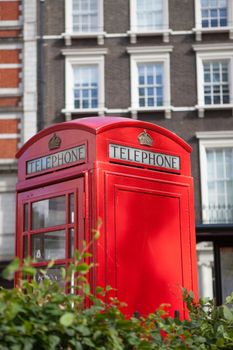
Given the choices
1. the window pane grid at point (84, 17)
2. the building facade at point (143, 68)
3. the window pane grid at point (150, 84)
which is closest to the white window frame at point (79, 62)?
the building facade at point (143, 68)

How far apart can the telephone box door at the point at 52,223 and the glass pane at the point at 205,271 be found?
1450 cm

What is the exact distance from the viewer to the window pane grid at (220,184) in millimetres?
20922

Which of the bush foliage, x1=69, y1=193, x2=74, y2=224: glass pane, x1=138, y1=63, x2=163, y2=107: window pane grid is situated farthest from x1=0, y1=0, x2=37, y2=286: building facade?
the bush foliage

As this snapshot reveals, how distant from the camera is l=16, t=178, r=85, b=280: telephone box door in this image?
580 cm

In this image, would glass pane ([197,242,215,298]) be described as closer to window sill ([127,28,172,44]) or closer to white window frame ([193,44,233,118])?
white window frame ([193,44,233,118])

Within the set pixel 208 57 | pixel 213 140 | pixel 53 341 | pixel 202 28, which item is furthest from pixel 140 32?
pixel 53 341

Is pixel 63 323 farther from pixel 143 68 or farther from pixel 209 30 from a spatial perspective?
pixel 209 30

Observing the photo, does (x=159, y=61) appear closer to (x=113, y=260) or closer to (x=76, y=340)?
(x=113, y=260)

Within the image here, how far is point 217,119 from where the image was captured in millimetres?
21750

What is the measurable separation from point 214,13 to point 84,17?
174 inches

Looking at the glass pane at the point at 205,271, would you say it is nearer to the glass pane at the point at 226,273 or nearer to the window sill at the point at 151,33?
→ the glass pane at the point at 226,273

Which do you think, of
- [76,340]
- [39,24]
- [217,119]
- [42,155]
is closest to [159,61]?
[217,119]

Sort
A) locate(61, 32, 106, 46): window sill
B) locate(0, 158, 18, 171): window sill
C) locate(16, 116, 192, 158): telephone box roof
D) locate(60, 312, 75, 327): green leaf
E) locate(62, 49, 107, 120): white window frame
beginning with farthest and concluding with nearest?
locate(61, 32, 106, 46): window sill < locate(62, 49, 107, 120): white window frame < locate(0, 158, 18, 171): window sill < locate(16, 116, 192, 158): telephone box roof < locate(60, 312, 75, 327): green leaf

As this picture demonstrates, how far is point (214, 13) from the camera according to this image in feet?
73.0
